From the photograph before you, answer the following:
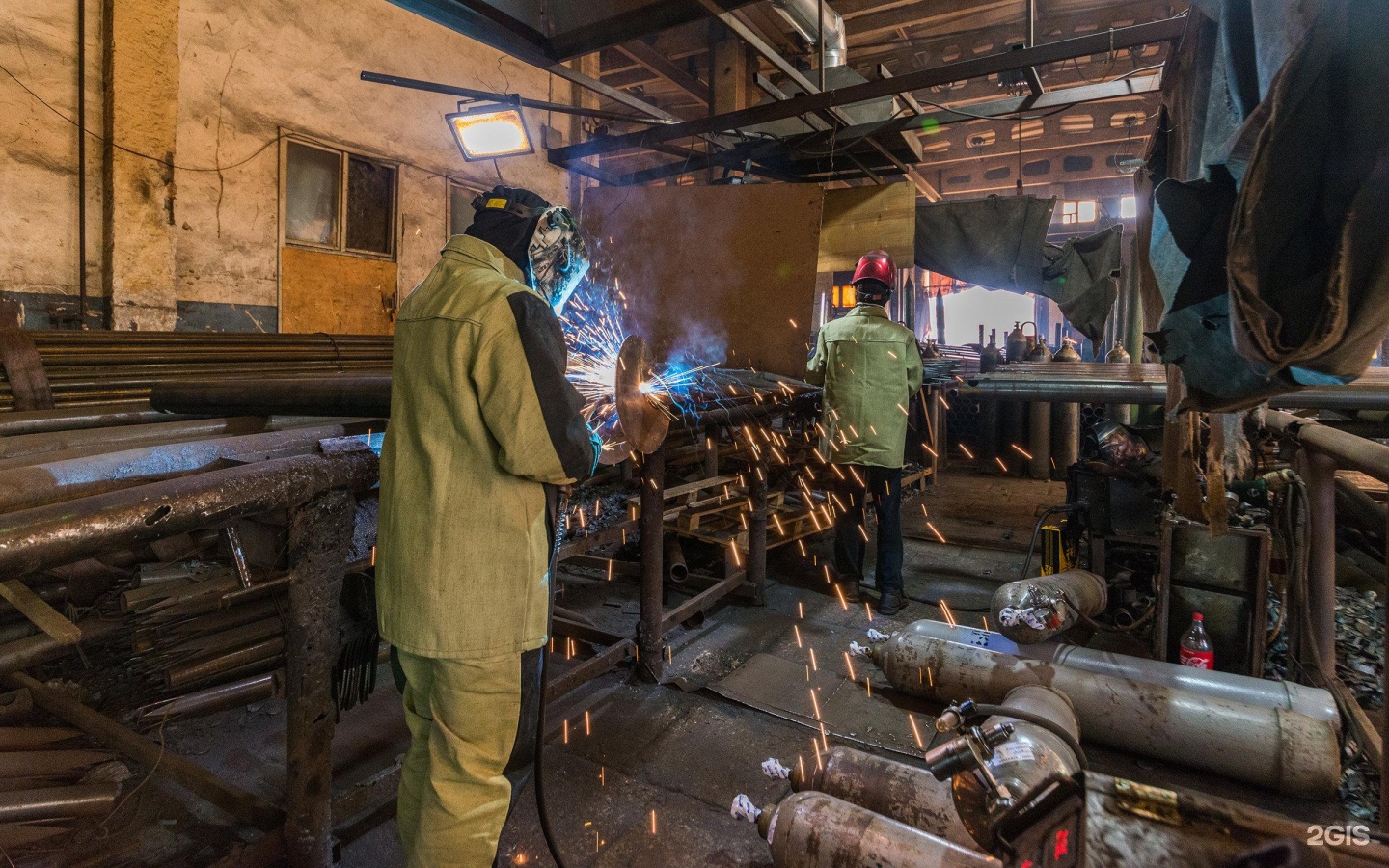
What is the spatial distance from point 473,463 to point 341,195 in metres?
6.05

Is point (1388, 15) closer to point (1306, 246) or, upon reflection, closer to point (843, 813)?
point (1306, 246)

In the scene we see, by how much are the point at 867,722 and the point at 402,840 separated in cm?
211

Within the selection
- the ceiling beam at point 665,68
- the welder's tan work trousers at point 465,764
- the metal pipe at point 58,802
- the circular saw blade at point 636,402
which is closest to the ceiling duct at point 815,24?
the ceiling beam at point 665,68

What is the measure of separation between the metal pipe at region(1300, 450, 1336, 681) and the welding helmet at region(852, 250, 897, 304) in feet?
9.00

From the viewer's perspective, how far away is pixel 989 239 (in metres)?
7.16

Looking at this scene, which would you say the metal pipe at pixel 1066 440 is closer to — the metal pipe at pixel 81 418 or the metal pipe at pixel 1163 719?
the metal pipe at pixel 1163 719

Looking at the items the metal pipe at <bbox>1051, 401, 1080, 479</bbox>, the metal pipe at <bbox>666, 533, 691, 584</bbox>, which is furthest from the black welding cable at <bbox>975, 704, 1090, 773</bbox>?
the metal pipe at <bbox>1051, 401, 1080, 479</bbox>

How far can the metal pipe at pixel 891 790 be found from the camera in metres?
1.96

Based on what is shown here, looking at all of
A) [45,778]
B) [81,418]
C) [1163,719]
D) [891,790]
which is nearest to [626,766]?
[891,790]

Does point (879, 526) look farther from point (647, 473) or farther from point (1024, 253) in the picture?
point (1024, 253)

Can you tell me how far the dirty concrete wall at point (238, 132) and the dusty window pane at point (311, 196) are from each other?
180 mm

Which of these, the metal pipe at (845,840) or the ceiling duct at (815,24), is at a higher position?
the ceiling duct at (815,24)

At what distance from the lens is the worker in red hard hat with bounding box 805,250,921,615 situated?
479 cm

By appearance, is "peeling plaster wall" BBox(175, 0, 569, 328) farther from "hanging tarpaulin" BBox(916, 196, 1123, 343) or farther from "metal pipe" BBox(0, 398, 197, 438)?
"hanging tarpaulin" BBox(916, 196, 1123, 343)
